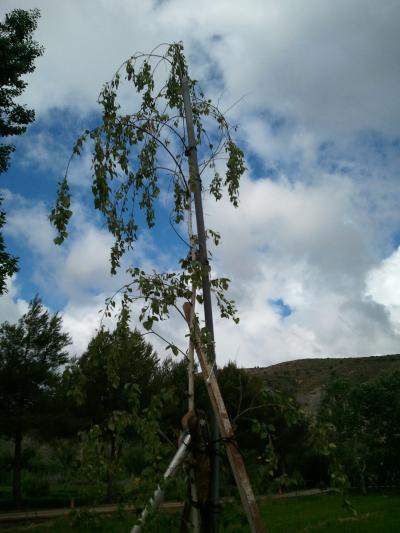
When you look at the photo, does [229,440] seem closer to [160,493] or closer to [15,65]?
[160,493]

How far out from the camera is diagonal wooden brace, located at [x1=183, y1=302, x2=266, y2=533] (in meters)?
2.16

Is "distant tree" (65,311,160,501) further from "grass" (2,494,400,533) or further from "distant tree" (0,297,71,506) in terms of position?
"distant tree" (0,297,71,506)

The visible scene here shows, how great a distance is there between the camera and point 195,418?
2.60 m

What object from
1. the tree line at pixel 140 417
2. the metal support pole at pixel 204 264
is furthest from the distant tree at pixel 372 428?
the metal support pole at pixel 204 264

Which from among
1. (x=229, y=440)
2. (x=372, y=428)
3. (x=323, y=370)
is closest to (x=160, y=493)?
(x=229, y=440)

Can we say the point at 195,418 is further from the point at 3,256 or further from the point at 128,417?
the point at 3,256

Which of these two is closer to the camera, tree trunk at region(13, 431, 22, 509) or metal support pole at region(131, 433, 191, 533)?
metal support pole at region(131, 433, 191, 533)

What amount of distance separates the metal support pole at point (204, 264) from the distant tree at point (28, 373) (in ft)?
63.4

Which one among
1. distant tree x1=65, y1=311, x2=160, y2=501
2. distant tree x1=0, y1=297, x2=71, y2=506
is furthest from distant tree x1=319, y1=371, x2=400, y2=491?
distant tree x1=65, y1=311, x2=160, y2=501

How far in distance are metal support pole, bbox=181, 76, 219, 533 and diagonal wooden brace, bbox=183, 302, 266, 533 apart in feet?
0.30

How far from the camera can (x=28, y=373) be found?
20.5 m

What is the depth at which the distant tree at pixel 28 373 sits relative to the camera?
20.1 meters

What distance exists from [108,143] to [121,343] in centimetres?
137

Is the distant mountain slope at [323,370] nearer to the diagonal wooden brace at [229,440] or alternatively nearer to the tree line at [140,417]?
the tree line at [140,417]
